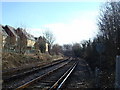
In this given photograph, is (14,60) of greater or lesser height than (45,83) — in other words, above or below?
above

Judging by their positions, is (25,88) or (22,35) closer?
(25,88)

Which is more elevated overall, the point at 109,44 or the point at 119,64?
the point at 109,44

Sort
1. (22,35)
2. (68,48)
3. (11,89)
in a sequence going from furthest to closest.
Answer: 1. (68,48)
2. (22,35)
3. (11,89)

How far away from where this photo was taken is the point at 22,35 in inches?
2206

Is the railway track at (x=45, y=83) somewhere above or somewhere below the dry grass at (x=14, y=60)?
below

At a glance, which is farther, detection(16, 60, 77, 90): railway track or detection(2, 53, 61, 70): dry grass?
detection(2, 53, 61, 70): dry grass

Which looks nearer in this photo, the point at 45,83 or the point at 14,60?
the point at 45,83

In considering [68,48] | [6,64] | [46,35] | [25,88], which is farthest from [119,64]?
[68,48]

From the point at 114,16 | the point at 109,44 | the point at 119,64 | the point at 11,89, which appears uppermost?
the point at 114,16

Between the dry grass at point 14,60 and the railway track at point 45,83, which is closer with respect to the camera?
the railway track at point 45,83

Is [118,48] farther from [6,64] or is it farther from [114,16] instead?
[6,64]

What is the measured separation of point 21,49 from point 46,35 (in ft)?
150

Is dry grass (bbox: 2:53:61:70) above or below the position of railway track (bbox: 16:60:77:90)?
above

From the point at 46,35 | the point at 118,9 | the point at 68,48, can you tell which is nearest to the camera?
the point at 118,9
